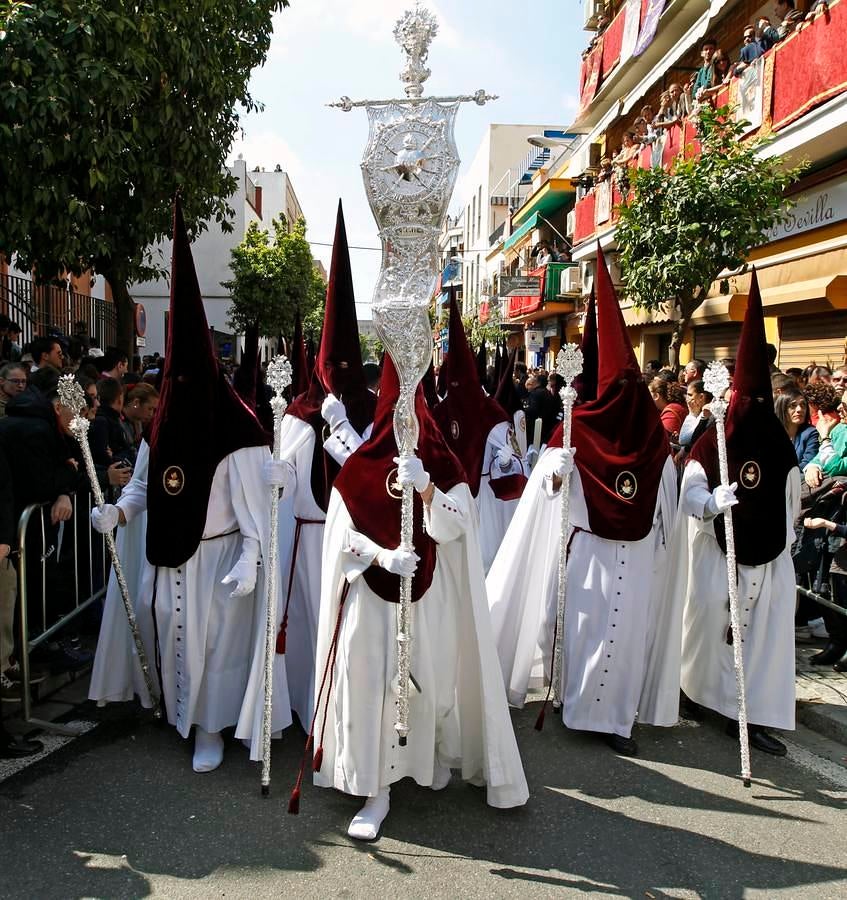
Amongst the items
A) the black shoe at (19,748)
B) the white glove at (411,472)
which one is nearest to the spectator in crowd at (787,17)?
the white glove at (411,472)

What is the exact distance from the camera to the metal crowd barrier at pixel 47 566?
4.45 meters

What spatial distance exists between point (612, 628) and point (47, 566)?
11.2ft

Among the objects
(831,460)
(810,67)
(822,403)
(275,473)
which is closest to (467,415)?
(831,460)

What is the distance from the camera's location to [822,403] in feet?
21.9

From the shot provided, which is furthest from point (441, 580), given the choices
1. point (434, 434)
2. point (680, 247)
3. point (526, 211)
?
point (526, 211)

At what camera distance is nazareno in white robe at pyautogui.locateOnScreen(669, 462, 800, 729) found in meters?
4.58

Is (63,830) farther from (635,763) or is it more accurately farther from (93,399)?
(93,399)

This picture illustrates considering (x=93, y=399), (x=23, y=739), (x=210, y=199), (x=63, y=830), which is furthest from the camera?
(x=210, y=199)

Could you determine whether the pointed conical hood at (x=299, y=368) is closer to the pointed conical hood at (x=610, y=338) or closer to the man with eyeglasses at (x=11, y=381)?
the man with eyeglasses at (x=11, y=381)

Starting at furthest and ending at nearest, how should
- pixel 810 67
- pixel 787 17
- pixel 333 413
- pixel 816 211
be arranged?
pixel 816 211 < pixel 787 17 < pixel 810 67 < pixel 333 413

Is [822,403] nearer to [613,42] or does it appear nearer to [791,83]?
[791,83]

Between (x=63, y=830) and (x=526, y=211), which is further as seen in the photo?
(x=526, y=211)

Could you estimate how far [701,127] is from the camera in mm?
10867

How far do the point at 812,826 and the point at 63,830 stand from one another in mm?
3231
